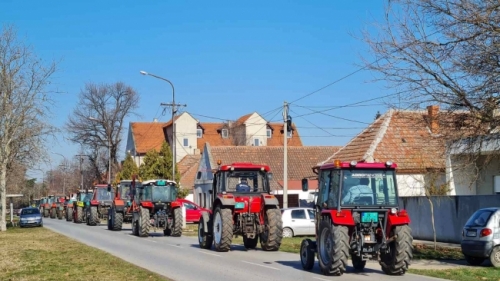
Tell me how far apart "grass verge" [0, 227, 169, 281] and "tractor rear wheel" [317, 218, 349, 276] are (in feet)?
11.8

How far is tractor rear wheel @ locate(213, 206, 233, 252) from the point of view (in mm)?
21922

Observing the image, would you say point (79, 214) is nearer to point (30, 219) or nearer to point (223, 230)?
point (30, 219)

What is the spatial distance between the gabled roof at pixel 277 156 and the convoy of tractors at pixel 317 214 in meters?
17.1

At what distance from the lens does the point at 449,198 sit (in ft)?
90.7

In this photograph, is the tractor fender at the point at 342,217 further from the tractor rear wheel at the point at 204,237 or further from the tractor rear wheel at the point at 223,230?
the tractor rear wheel at the point at 204,237

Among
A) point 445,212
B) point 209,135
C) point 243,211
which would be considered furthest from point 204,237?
point 209,135

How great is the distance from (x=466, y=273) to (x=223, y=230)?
808 cm

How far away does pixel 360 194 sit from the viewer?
1584cm

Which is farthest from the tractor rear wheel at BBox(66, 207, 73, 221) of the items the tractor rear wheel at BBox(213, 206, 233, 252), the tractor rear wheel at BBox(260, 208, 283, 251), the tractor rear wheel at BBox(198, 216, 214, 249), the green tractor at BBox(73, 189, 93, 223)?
the tractor rear wheel at BBox(260, 208, 283, 251)

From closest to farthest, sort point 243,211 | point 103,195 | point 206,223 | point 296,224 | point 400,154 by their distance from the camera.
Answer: point 243,211
point 206,223
point 296,224
point 400,154
point 103,195

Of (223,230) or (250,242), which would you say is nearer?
(223,230)

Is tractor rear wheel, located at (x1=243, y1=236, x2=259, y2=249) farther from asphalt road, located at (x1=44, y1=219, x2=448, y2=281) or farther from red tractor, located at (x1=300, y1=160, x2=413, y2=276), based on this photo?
red tractor, located at (x1=300, y1=160, x2=413, y2=276)

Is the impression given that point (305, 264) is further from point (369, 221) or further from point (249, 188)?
point (249, 188)

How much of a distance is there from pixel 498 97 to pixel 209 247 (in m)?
11.6
